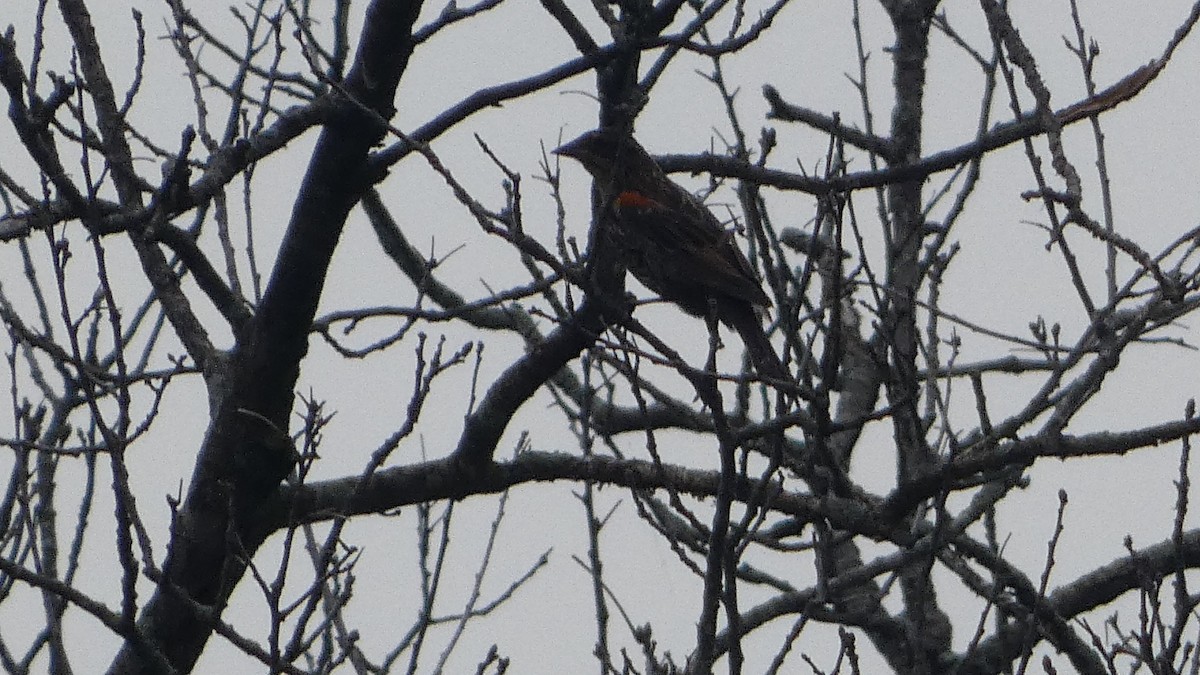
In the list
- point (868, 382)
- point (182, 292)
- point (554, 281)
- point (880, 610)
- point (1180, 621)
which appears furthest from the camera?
point (868, 382)

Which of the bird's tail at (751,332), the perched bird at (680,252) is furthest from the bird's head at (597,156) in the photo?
the bird's tail at (751,332)

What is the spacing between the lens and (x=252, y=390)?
4.37 meters

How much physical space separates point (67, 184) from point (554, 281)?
54.5 inches

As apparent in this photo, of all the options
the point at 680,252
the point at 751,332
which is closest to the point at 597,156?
the point at 680,252

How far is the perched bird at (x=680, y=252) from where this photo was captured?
6504 millimetres

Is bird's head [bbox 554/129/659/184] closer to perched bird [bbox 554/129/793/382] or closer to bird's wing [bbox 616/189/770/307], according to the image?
perched bird [bbox 554/129/793/382]

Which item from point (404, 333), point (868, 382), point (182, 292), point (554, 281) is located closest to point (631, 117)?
point (554, 281)

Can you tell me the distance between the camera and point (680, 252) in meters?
6.76

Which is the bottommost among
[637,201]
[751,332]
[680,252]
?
[751,332]

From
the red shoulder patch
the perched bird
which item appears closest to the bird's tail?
the perched bird

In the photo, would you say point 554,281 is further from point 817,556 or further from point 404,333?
point 817,556

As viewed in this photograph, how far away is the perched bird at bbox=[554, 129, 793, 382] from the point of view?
6504mm

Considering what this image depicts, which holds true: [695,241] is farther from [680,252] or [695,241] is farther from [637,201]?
[637,201]

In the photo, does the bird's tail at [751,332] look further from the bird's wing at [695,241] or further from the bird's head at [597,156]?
the bird's head at [597,156]
